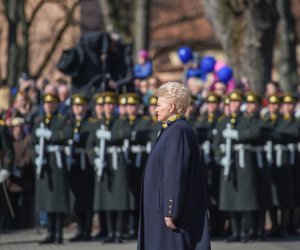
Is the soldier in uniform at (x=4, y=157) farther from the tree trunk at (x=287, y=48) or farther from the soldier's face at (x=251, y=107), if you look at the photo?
the tree trunk at (x=287, y=48)

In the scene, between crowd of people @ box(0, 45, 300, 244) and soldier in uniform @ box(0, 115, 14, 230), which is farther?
crowd of people @ box(0, 45, 300, 244)

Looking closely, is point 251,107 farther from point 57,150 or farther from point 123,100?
point 57,150

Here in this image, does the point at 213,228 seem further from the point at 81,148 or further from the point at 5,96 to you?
the point at 5,96

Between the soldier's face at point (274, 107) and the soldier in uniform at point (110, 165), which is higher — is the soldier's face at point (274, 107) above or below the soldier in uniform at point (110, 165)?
above

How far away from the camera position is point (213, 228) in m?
17.0

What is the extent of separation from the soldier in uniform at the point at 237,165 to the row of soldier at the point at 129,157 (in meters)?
0.01

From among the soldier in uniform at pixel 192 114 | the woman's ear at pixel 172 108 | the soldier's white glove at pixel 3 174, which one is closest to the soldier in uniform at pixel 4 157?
the soldier's white glove at pixel 3 174

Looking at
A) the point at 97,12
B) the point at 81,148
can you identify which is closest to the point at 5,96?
the point at 81,148

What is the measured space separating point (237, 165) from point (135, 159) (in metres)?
1.35

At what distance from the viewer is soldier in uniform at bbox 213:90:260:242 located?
16.1 meters

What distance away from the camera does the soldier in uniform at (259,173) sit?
1617cm

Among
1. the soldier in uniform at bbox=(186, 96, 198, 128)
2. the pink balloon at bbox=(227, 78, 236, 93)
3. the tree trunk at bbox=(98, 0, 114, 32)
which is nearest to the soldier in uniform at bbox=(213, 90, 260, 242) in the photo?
the soldier in uniform at bbox=(186, 96, 198, 128)

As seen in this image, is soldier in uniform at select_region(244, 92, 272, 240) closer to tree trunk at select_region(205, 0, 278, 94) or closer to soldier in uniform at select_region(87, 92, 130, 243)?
soldier in uniform at select_region(87, 92, 130, 243)

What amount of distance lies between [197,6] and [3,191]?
29.4m
